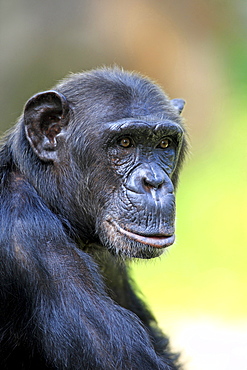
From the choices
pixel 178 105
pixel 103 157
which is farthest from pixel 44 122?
pixel 178 105

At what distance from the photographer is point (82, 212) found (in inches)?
203

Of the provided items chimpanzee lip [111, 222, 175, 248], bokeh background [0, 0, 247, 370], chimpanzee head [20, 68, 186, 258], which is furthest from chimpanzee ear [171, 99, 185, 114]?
bokeh background [0, 0, 247, 370]

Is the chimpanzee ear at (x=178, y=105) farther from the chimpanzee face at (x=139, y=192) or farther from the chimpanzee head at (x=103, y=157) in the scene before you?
the chimpanzee face at (x=139, y=192)

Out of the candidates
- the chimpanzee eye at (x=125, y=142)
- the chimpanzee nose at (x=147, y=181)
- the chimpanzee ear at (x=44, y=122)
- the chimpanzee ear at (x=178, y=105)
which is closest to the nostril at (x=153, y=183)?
the chimpanzee nose at (x=147, y=181)

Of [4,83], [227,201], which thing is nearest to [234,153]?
[227,201]

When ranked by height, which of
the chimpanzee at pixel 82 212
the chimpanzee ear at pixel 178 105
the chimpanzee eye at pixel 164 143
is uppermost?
the chimpanzee ear at pixel 178 105

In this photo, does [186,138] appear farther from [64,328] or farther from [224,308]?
[224,308]

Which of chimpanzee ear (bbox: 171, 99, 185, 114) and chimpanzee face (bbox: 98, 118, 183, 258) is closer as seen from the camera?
chimpanzee face (bbox: 98, 118, 183, 258)

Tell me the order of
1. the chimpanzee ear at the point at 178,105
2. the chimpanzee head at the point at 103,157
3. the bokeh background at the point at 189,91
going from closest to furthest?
1. the chimpanzee head at the point at 103,157
2. the chimpanzee ear at the point at 178,105
3. the bokeh background at the point at 189,91

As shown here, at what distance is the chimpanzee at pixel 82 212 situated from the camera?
14.7 ft

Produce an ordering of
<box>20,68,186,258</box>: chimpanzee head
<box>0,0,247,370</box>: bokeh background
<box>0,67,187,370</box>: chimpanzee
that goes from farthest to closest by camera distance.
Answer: <box>0,0,247,370</box>: bokeh background < <box>20,68,186,258</box>: chimpanzee head < <box>0,67,187,370</box>: chimpanzee

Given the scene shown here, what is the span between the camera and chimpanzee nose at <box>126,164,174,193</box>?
4.85 m

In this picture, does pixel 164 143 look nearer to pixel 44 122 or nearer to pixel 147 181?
pixel 147 181

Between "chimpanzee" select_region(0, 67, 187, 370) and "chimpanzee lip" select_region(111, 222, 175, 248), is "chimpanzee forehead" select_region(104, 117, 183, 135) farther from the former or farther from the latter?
"chimpanzee lip" select_region(111, 222, 175, 248)
